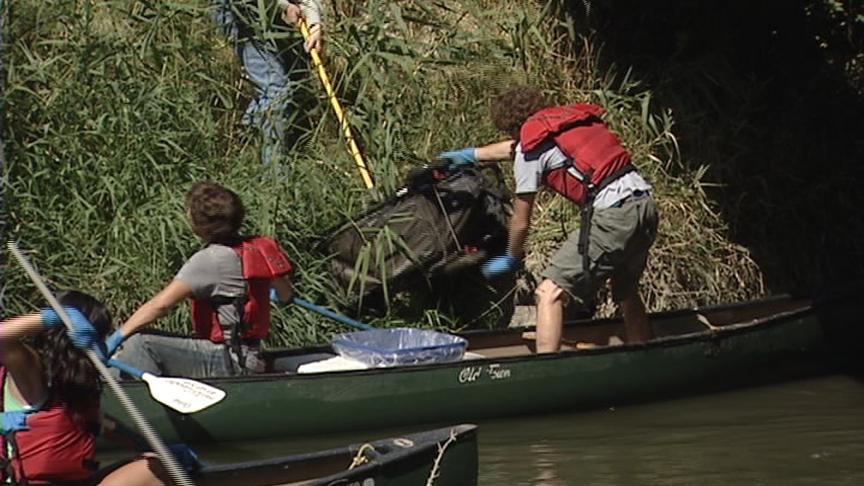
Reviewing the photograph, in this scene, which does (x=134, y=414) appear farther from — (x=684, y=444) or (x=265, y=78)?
(x=265, y=78)

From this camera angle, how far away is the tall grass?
9648 millimetres

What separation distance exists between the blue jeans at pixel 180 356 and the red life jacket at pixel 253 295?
70 mm

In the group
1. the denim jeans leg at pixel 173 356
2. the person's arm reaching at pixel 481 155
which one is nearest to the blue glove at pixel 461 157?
the person's arm reaching at pixel 481 155

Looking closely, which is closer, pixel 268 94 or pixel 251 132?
pixel 251 132

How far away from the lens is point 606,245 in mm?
8766

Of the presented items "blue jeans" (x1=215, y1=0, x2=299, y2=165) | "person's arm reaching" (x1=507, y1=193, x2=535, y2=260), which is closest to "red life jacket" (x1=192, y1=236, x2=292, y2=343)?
"person's arm reaching" (x1=507, y1=193, x2=535, y2=260)

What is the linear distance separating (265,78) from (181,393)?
3.20 metres

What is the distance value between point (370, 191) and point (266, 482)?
11.8ft

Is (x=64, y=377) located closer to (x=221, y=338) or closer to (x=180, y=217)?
(x=221, y=338)

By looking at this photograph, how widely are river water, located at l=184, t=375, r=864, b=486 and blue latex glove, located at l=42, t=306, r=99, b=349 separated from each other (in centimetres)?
238

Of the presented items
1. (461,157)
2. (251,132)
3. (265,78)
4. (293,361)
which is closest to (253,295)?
(293,361)

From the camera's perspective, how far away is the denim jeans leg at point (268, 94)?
1034 centimetres

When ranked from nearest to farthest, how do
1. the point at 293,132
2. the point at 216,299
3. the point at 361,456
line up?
1. the point at 361,456
2. the point at 216,299
3. the point at 293,132

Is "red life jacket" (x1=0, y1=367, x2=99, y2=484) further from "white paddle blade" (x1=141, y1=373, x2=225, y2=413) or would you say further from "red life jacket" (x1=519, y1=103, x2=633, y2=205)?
"red life jacket" (x1=519, y1=103, x2=633, y2=205)
